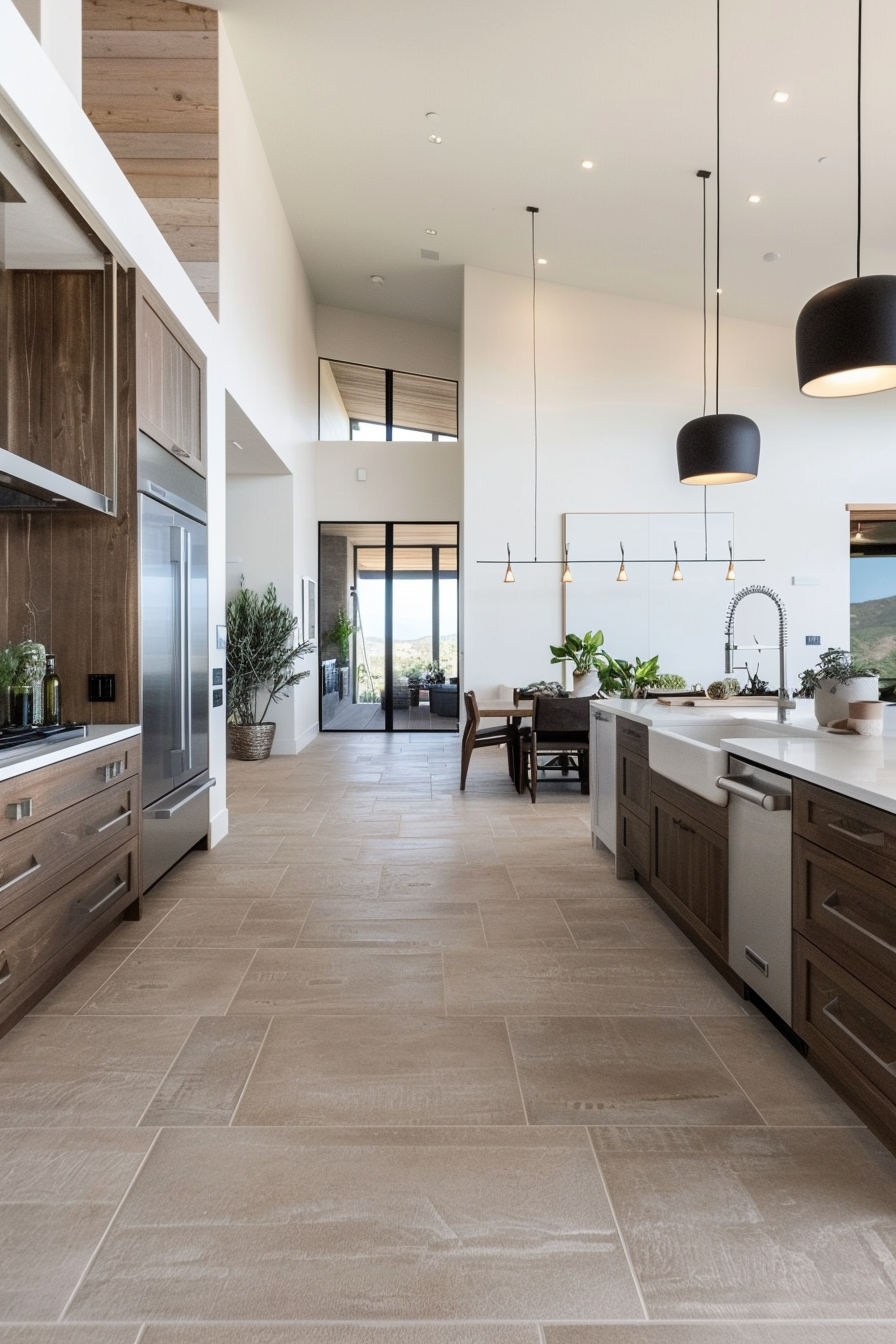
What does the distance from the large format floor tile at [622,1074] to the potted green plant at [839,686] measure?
46.1 inches

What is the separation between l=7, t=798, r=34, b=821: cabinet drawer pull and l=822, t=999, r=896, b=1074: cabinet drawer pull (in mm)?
2151

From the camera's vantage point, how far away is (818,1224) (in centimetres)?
156

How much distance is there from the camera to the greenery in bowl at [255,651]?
782cm

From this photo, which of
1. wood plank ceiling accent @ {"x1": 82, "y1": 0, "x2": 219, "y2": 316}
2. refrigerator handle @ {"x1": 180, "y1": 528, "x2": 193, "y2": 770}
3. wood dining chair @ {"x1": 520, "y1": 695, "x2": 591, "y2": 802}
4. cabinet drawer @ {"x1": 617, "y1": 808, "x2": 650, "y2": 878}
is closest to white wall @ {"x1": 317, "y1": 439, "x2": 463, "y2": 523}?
wood dining chair @ {"x1": 520, "y1": 695, "x2": 591, "y2": 802}

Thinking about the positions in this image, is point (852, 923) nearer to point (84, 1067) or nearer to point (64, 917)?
point (84, 1067)

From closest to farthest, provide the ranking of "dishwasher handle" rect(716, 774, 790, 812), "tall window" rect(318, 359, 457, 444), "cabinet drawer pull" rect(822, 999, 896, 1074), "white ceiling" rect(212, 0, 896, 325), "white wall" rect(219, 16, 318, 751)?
"cabinet drawer pull" rect(822, 999, 896, 1074) < "dishwasher handle" rect(716, 774, 790, 812) < "white ceiling" rect(212, 0, 896, 325) < "white wall" rect(219, 16, 318, 751) < "tall window" rect(318, 359, 457, 444)

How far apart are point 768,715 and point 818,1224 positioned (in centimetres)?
206

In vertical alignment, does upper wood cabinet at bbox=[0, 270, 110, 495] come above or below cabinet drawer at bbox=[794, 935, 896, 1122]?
above

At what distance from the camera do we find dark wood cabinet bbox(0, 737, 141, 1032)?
223 cm

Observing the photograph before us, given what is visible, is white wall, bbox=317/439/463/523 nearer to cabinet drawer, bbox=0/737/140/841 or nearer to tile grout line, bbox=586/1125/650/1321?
cabinet drawer, bbox=0/737/140/841

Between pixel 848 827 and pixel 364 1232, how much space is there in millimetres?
1316

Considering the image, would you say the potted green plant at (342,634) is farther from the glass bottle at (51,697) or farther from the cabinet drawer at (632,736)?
the glass bottle at (51,697)

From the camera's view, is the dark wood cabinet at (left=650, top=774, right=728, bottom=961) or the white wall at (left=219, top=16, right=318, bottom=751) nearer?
the dark wood cabinet at (left=650, top=774, right=728, bottom=961)

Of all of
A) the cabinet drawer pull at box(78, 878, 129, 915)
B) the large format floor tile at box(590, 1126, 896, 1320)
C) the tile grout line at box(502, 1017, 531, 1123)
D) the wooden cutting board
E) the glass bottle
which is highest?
the glass bottle
